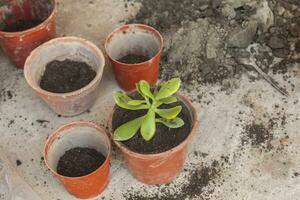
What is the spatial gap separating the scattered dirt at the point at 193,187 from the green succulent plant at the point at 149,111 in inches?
13.5

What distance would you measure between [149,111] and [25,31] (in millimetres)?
941

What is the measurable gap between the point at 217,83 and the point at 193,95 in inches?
6.2

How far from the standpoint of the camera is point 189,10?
2760mm

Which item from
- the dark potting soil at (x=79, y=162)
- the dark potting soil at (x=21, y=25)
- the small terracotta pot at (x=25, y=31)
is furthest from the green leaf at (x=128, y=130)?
the dark potting soil at (x=21, y=25)

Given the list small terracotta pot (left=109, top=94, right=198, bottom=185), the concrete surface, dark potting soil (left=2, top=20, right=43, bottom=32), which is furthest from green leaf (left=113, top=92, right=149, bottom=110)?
dark potting soil (left=2, top=20, right=43, bottom=32)

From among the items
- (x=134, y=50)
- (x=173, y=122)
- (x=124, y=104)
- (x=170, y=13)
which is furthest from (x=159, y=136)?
(x=170, y=13)

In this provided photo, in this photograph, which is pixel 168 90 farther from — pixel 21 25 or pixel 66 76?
pixel 21 25

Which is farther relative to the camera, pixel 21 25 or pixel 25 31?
pixel 21 25

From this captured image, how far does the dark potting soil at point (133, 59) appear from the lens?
259 cm

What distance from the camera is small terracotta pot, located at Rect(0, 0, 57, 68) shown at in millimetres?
2547

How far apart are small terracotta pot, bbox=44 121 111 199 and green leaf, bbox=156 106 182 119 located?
30 cm

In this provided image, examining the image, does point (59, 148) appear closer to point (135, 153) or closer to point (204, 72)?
point (135, 153)

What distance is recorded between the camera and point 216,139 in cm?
242

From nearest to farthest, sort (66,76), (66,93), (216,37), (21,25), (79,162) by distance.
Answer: (79,162), (66,93), (66,76), (216,37), (21,25)
